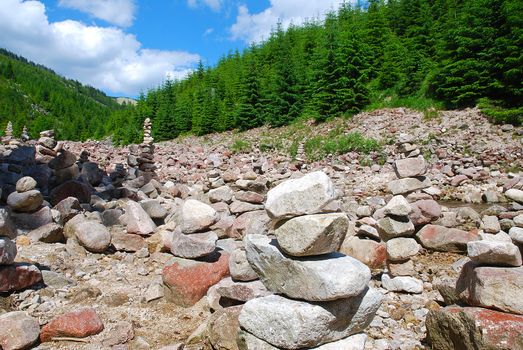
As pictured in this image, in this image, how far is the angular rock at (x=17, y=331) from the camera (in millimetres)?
4547

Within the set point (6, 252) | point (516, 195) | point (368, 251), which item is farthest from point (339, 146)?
point (6, 252)

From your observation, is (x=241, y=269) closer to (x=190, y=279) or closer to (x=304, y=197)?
(x=190, y=279)

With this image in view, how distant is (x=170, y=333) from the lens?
5.34m

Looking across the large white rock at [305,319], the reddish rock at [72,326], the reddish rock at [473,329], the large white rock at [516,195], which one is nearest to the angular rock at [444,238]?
the reddish rock at [473,329]

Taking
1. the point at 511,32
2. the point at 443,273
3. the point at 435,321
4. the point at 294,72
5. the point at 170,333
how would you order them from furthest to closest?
1. the point at 294,72
2. the point at 511,32
3. the point at 443,273
4. the point at 170,333
5. the point at 435,321

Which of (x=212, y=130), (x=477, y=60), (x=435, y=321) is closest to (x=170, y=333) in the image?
(x=435, y=321)

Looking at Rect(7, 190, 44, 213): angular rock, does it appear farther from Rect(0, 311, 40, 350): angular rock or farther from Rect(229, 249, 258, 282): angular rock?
Rect(229, 249, 258, 282): angular rock

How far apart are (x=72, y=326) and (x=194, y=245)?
220 centimetres

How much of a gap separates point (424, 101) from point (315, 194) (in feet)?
75.0

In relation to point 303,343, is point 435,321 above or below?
below

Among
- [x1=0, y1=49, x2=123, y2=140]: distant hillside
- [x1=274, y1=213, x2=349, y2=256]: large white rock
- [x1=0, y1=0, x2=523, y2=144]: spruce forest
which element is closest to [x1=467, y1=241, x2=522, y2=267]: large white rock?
[x1=274, y1=213, x2=349, y2=256]: large white rock

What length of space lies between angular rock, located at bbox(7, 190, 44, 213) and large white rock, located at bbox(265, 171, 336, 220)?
6954mm

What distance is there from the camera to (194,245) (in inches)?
255

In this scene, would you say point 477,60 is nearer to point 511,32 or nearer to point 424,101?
point 511,32
